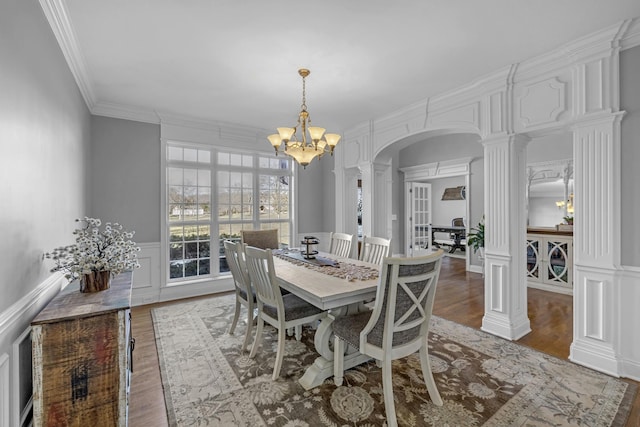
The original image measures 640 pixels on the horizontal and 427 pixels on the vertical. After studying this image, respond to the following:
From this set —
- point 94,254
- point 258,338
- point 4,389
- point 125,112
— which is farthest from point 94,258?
Answer: point 125,112

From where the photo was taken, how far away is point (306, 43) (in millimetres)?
2451

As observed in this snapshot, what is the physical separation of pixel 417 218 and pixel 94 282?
248 inches

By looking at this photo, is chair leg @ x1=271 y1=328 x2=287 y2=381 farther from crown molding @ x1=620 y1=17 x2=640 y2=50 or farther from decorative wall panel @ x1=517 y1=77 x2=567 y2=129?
crown molding @ x1=620 y1=17 x2=640 y2=50

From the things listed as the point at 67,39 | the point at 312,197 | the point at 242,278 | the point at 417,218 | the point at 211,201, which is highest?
the point at 67,39

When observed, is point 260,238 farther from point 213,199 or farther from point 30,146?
point 30,146

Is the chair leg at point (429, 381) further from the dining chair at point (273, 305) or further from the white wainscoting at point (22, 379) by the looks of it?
the white wainscoting at point (22, 379)

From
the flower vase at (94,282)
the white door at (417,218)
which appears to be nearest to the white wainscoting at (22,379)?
the flower vase at (94,282)

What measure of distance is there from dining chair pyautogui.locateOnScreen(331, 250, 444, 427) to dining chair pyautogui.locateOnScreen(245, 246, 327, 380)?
0.49 metres

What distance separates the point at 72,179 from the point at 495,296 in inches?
173

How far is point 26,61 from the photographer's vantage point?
1.60 metres

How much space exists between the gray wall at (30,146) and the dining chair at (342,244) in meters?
2.75

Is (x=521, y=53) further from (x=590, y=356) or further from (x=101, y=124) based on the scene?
(x=101, y=124)

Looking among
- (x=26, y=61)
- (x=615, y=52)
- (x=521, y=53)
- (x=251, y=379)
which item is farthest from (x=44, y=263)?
(x=615, y=52)

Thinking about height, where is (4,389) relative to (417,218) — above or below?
below
